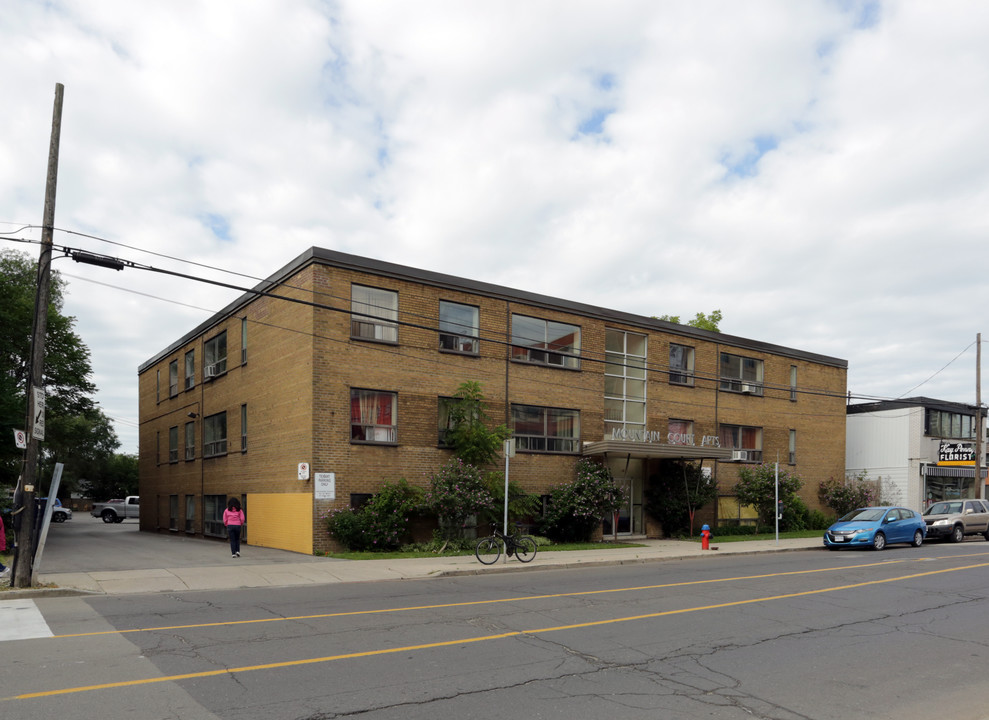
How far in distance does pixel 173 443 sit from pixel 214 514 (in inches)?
274

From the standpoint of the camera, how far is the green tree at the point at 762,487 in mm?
30484

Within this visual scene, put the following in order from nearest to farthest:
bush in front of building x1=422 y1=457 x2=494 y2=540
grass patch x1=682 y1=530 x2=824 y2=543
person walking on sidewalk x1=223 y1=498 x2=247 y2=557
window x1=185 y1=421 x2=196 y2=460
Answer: person walking on sidewalk x1=223 y1=498 x2=247 y2=557, bush in front of building x1=422 y1=457 x2=494 y2=540, grass patch x1=682 y1=530 x2=824 y2=543, window x1=185 y1=421 x2=196 y2=460

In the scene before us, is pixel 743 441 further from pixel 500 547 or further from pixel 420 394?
pixel 500 547

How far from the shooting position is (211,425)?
29.8 meters

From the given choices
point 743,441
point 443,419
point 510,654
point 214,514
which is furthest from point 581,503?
point 510,654

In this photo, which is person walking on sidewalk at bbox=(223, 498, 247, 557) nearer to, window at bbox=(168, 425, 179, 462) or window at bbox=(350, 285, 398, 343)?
window at bbox=(350, 285, 398, 343)

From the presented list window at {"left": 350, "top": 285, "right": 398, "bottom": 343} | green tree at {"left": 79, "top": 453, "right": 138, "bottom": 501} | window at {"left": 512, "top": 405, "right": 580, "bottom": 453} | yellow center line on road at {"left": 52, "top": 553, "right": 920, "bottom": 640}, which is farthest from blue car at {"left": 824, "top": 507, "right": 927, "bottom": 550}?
green tree at {"left": 79, "top": 453, "right": 138, "bottom": 501}

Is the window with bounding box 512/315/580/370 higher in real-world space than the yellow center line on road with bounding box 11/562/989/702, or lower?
higher

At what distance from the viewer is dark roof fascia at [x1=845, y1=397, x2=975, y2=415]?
39.9 m

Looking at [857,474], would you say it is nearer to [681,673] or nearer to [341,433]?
[341,433]

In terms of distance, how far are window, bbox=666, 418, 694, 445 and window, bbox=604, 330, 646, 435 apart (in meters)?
1.24

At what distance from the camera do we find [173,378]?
115 feet

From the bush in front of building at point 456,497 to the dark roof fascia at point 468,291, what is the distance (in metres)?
5.44

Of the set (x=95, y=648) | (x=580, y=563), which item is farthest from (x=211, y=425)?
(x=95, y=648)
